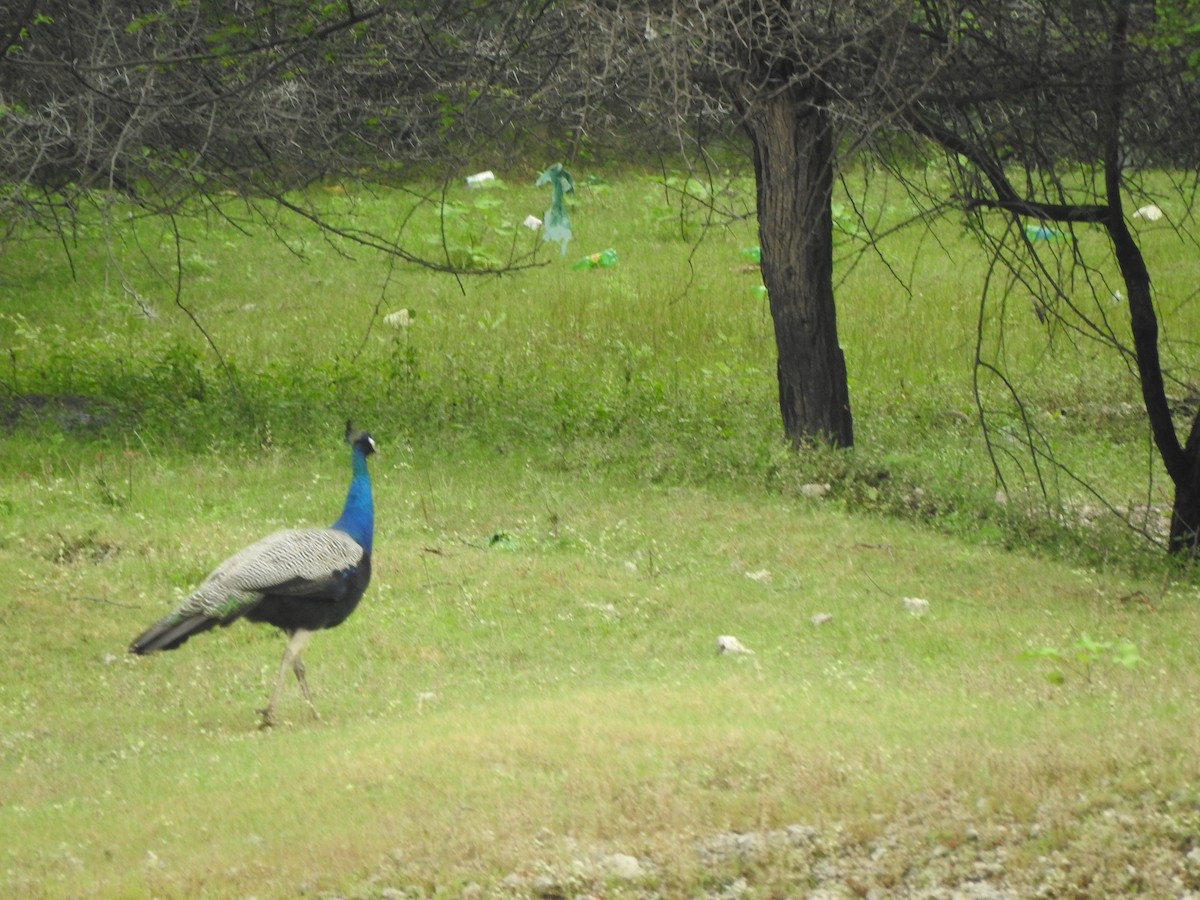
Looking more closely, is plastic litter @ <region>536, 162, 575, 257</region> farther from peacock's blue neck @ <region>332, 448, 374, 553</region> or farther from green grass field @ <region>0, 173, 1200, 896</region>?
peacock's blue neck @ <region>332, 448, 374, 553</region>

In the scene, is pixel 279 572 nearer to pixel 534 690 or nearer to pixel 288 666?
pixel 288 666

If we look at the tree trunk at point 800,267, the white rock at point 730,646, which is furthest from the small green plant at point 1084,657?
the tree trunk at point 800,267

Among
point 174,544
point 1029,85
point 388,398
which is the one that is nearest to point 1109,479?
point 1029,85

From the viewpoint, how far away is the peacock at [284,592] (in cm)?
738

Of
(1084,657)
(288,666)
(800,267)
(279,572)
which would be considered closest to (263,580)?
(279,572)

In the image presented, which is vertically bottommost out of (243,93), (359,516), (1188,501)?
(359,516)

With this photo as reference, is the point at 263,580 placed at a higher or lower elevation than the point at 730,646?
higher

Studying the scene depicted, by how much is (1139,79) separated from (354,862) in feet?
23.1

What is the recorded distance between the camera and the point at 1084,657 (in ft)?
22.5

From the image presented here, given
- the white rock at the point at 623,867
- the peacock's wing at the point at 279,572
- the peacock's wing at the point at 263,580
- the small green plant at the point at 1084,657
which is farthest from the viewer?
the peacock's wing at the point at 279,572

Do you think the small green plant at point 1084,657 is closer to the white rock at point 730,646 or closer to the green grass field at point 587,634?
the green grass field at point 587,634

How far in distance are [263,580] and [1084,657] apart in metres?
3.82

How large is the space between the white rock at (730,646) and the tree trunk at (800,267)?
16.7 feet

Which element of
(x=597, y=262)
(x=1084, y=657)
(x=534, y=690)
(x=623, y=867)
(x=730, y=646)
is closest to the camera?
(x=623, y=867)
